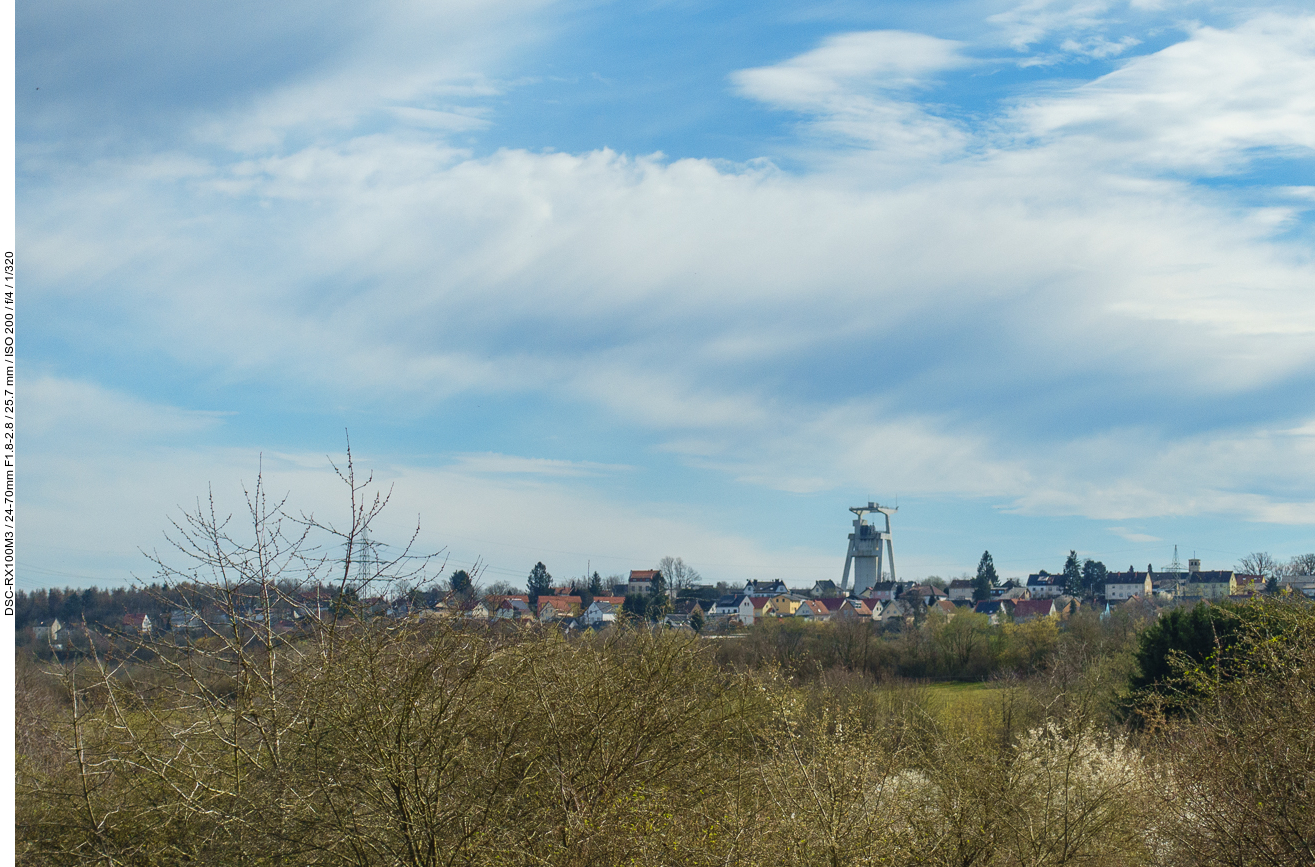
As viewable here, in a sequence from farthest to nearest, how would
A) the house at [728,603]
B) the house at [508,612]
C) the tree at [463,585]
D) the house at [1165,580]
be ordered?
the house at [1165,580]
the house at [728,603]
the house at [508,612]
the tree at [463,585]

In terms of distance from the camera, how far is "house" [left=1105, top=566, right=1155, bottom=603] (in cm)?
12131

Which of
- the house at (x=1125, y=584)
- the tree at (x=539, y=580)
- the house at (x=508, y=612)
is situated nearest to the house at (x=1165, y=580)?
the house at (x=1125, y=584)

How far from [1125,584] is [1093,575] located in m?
3.59

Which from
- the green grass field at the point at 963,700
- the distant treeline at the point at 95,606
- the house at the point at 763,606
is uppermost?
the distant treeline at the point at 95,606

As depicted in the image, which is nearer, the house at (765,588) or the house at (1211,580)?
the house at (1211,580)

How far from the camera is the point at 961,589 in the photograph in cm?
12562

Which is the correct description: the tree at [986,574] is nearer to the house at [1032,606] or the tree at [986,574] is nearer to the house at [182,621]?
the house at [1032,606]

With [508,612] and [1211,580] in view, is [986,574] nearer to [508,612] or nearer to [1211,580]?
[1211,580]

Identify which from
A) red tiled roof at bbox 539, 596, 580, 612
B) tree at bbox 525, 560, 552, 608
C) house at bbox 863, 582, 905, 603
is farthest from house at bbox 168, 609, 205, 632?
house at bbox 863, 582, 905, 603

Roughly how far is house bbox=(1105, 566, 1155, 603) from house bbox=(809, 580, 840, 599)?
3129 centimetres

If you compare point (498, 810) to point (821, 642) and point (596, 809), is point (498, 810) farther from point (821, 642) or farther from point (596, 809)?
point (821, 642)

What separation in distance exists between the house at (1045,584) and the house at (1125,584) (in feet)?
17.7

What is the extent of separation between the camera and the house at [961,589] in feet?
403

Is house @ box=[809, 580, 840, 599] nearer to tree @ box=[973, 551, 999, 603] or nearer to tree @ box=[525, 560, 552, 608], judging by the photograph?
tree @ box=[973, 551, 999, 603]
